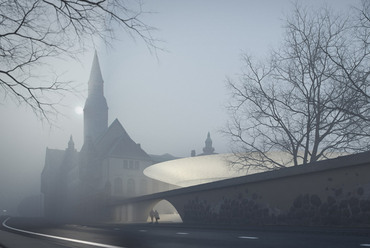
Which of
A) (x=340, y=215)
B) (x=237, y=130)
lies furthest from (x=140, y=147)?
(x=340, y=215)

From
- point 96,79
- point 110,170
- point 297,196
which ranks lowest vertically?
point 297,196

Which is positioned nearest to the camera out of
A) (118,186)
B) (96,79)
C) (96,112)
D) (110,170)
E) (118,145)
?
(118,186)

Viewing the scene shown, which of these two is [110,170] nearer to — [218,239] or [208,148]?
[208,148]

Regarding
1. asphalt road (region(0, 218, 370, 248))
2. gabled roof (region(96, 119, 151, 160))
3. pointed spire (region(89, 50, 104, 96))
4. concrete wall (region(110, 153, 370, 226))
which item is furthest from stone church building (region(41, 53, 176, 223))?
asphalt road (region(0, 218, 370, 248))

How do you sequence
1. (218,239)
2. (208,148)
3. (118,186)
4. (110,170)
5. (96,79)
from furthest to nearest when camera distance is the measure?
(208,148)
(96,79)
(110,170)
(118,186)
(218,239)

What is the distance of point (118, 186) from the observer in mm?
74125

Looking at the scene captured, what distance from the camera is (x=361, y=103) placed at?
16.4 metres

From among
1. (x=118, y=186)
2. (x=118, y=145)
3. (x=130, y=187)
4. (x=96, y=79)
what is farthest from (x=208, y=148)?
(x=118, y=186)

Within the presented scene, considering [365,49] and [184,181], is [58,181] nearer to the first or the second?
[184,181]

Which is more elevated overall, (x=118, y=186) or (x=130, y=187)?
(x=118, y=186)

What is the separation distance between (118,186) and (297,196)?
6126cm

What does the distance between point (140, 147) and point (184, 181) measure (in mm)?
45004

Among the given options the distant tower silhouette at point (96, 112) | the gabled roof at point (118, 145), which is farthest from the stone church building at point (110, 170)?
the distant tower silhouette at point (96, 112)

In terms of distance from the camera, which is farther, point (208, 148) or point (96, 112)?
point (208, 148)
